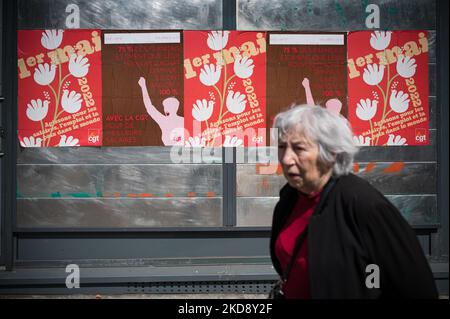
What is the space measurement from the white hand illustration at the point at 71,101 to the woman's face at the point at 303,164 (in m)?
3.77

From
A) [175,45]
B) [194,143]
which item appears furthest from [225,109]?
[175,45]

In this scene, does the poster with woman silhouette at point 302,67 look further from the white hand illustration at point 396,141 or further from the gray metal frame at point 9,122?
the gray metal frame at point 9,122

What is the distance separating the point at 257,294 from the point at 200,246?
2.57 ft

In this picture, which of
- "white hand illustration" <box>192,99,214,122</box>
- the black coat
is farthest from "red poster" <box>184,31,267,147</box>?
the black coat

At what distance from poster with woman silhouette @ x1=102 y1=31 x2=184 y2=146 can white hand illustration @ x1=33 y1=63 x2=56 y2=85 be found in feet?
1.80

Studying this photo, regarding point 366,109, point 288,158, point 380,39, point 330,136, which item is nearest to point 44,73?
point 366,109

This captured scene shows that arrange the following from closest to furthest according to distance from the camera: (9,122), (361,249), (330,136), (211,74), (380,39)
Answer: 1. (361,249)
2. (330,136)
3. (9,122)
4. (211,74)
5. (380,39)

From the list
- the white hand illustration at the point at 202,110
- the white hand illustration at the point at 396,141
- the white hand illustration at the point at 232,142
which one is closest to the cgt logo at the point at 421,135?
the white hand illustration at the point at 396,141

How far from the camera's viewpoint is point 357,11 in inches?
230

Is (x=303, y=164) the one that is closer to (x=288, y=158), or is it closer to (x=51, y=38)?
(x=288, y=158)

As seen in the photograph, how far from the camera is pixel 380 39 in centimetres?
588

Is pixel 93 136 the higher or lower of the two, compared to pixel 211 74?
lower

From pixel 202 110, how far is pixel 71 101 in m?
1.39

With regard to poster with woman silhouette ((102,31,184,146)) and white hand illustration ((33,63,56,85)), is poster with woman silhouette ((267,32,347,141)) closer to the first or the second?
poster with woman silhouette ((102,31,184,146))
